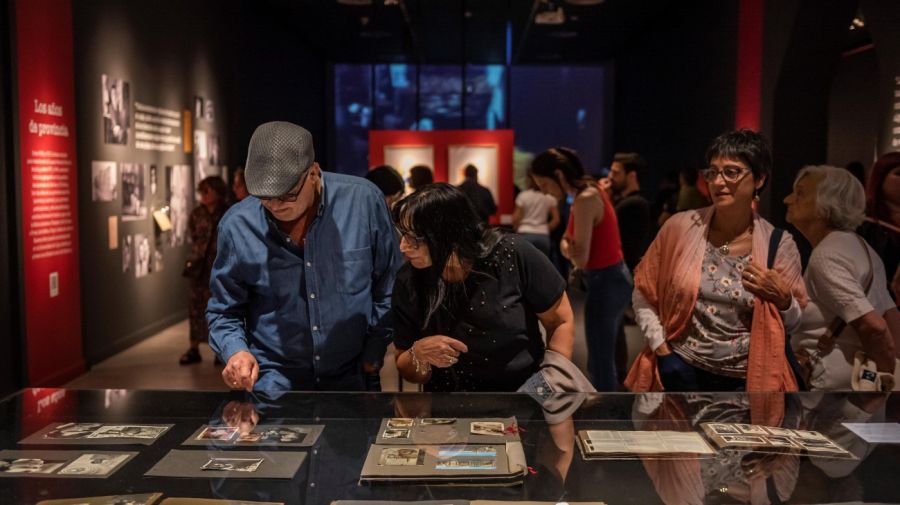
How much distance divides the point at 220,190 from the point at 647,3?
821 centimetres

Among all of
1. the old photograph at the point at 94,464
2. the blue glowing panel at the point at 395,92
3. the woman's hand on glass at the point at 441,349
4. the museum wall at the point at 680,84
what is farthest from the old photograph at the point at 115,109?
the blue glowing panel at the point at 395,92

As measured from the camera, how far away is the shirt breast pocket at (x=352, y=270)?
2.28 meters

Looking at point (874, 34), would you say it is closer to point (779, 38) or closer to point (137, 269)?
point (779, 38)

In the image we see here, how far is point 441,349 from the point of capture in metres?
2.07

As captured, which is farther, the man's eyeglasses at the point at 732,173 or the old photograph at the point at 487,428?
the man's eyeglasses at the point at 732,173

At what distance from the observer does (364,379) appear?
244cm

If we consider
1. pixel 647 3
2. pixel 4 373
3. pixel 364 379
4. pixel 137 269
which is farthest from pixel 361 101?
pixel 364 379

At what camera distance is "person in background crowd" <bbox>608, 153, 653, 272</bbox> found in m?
5.76

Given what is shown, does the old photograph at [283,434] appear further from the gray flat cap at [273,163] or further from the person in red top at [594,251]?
the person in red top at [594,251]

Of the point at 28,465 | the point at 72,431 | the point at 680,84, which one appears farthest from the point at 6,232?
the point at 680,84

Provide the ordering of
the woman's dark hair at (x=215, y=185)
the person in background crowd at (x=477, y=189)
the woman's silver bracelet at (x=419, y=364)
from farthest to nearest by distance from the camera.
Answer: the person in background crowd at (x=477, y=189), the woman's dark hair at (x=215, y=185), the woman's silver bracelet at (x=419, y=364)

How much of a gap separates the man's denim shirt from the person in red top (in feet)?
7.42

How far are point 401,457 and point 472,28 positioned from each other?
13.6m

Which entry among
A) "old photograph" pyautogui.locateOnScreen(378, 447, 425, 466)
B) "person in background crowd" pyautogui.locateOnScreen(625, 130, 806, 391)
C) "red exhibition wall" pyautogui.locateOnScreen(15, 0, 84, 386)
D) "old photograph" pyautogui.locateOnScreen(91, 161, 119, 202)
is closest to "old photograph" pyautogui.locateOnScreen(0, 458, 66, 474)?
"old photograph" pyautogui.locateOnScreen(378, 447, 425, 466)
